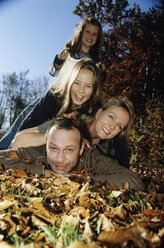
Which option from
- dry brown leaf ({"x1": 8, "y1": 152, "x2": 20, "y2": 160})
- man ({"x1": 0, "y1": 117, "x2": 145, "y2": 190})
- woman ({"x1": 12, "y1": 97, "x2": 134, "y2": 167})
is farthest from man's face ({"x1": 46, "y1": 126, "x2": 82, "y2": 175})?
woman ({"x1": 12, "y1": 97, "x2": 134, "y2": 167})

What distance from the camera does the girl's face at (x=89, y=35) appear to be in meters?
4.33

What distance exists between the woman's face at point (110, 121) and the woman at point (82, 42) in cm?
161

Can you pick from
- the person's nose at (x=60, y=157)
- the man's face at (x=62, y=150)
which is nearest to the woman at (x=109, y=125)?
the man's face at (x=62, y=150)

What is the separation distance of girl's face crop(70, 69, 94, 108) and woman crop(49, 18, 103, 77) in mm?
981

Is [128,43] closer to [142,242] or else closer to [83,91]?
[83,91]

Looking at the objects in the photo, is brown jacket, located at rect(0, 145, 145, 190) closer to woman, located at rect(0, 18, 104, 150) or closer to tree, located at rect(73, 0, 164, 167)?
woman, located at rect(0, 18, 104, 150)

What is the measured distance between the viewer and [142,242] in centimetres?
79

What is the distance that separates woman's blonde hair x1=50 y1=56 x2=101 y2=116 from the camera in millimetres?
3447

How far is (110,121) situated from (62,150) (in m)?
1.36

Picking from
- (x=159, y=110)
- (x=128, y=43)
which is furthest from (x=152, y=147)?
(x=128, y=43)

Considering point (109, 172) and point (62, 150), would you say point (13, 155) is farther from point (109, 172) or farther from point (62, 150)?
point (109, 172)

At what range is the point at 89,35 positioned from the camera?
14.3 ft

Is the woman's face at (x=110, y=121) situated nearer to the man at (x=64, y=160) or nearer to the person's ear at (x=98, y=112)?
the person's ear at (x=98, y=112)

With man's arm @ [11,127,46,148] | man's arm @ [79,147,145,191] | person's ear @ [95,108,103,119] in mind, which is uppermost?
person's ear @ [95,108,103,119]
